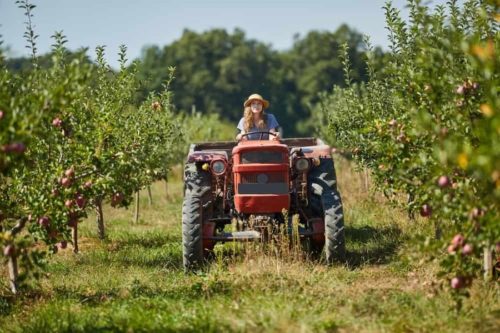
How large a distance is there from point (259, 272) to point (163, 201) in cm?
1240

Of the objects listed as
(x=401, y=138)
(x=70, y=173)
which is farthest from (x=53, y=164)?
(x=401, y=138)

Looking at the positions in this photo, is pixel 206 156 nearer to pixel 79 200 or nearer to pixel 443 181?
pixel 79 200

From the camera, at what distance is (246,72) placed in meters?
68.8

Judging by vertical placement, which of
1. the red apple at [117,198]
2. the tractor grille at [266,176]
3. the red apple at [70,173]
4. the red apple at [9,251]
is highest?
the red apple at [70,173]

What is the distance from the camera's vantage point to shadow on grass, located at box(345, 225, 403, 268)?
27.1 feet

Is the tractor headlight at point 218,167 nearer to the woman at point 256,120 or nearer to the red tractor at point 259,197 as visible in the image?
the red tractor at point 259,197

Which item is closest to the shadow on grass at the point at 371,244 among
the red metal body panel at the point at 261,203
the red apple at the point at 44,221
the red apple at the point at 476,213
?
the red metal body panel at the point at 261,203

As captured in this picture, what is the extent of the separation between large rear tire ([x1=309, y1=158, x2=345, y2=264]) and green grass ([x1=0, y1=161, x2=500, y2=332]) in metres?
0.22

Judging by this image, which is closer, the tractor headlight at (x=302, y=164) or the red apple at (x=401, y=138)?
the red apple at (x=401, y=138)

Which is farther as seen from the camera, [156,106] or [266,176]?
[156,106]

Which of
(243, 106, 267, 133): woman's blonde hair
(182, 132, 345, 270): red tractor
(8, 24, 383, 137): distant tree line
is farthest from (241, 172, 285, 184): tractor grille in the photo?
(8, 24, 383, 137): distant tree line

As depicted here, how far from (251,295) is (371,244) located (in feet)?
11.0

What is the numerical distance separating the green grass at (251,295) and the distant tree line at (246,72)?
2071 inches

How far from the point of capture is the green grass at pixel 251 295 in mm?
5383
